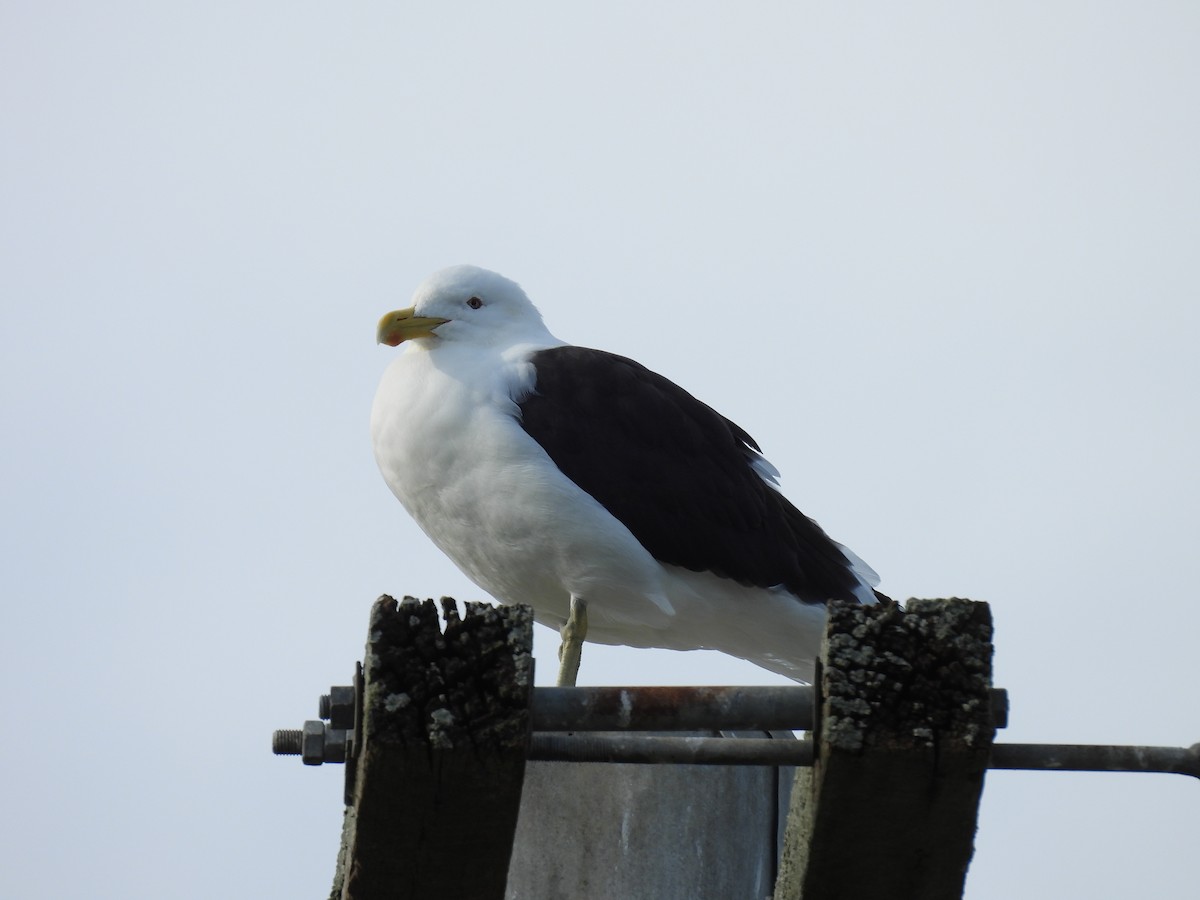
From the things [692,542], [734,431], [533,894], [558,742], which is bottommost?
[533,894]

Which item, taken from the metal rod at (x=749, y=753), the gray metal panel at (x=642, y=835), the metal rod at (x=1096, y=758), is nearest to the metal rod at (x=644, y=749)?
the metal rod at (x=749, y=753)

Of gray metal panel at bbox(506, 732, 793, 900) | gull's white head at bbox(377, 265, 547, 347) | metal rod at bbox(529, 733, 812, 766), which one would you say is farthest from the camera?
gull's white head at bbox(377, 265, 547, 347)

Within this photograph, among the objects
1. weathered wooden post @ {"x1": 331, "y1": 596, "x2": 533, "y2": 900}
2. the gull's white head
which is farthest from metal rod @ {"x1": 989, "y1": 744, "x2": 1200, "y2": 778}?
the gull's white head

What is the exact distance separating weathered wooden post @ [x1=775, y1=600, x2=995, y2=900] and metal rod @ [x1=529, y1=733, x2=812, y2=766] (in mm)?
58

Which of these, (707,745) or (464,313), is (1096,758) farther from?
(464,313)

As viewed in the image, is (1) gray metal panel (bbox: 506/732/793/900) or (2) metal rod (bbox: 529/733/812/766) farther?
(1) gray metal panel (bbox: 506/732/793/900)

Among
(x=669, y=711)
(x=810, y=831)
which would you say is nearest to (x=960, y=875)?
(x=810, y=831)

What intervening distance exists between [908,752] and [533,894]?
2.00 metres

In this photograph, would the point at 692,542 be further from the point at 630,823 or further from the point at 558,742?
the point at 558,742

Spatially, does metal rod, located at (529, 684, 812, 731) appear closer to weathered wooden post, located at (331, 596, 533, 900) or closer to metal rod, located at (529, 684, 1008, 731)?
metal rod, located at (529, 684, 1008, 731)

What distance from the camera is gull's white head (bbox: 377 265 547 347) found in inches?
310

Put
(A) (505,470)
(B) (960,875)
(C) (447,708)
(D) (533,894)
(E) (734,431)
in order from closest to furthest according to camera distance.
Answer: (C) (447,708) < (B) (960,875) < (D) (533,894) < (A) (505,470) < (E) (734,431)

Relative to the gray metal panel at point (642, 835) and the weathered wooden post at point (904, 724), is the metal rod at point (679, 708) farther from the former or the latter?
the gray metal panel at point (642, 835)

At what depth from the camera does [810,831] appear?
11.6 ft
